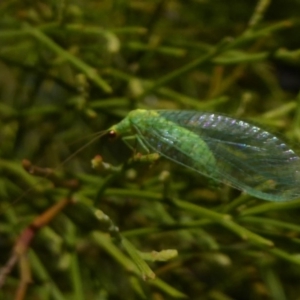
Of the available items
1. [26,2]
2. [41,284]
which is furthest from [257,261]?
[26,2]

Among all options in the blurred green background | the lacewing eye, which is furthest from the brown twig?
the lacewing eye

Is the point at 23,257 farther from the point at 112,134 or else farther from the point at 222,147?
the point at 222,147

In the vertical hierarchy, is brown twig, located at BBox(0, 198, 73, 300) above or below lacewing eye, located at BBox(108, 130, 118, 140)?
below

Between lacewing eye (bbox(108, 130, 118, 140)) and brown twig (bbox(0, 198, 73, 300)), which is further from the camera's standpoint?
lacewing eye (bbox(108, 130, 118, 140))

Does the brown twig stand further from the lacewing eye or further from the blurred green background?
the lacewing eye

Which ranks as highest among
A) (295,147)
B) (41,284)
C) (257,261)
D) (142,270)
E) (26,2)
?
(26,2)

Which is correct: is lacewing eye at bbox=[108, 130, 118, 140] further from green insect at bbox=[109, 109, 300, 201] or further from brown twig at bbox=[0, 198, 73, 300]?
brown twig at bbox=[0, 198, 73, 300]

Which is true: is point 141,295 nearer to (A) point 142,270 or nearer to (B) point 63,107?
(A) point 142,270
